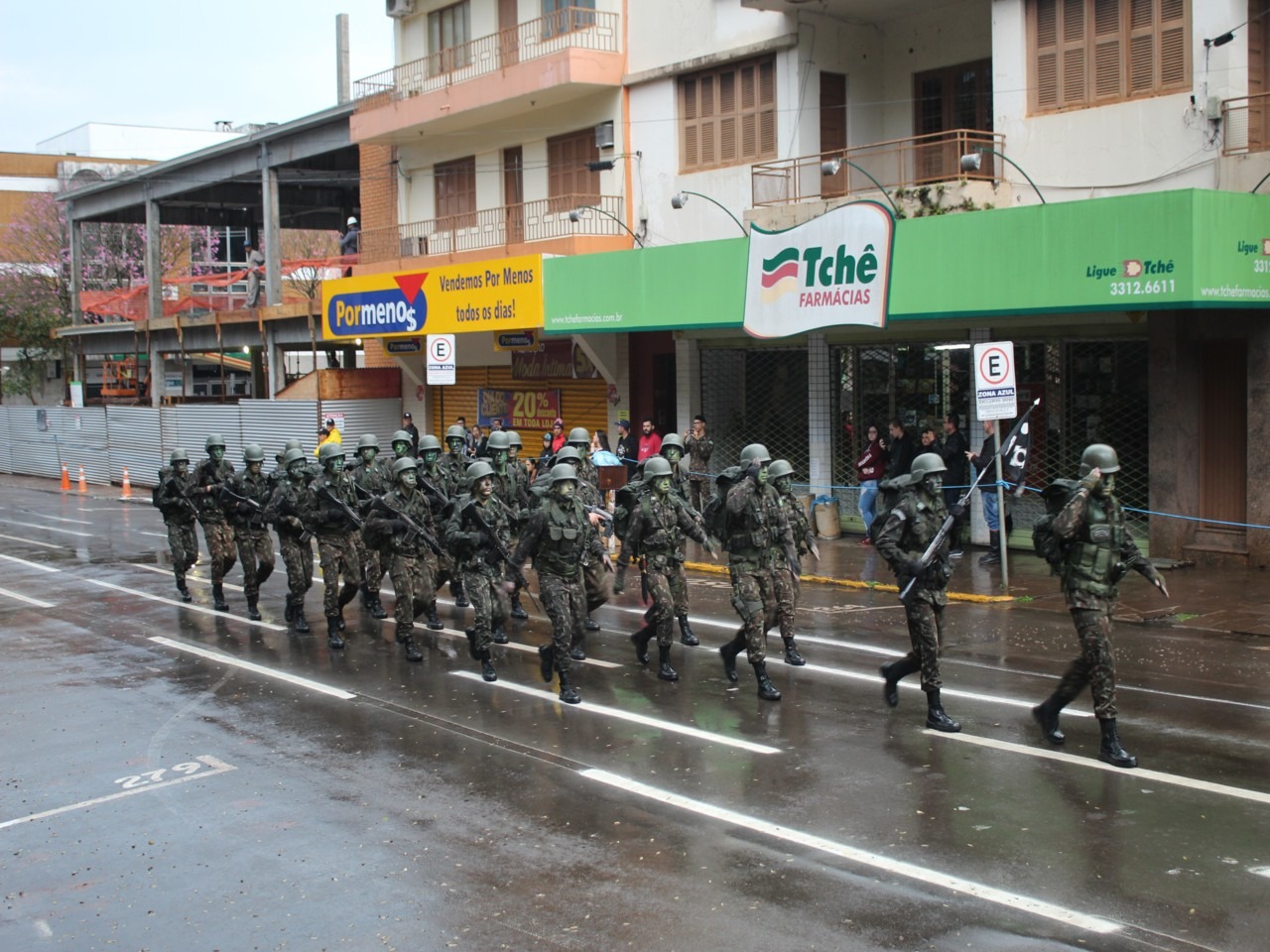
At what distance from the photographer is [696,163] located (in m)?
23.3

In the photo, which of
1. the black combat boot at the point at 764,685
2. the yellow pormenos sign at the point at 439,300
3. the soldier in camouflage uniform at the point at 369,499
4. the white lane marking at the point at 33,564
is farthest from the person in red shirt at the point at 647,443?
the black combat boot at the point at 764,685

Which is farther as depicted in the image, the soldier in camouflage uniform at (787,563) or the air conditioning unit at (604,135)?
the air conditioning unit at (604,135)

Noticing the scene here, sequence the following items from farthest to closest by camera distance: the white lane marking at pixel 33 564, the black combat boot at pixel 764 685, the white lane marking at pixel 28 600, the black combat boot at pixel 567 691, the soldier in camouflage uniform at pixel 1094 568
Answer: the white lane marking at pixel 33 564 → the white lane marking at pixel 28 600 → the black combat boot at pixel 567 691 → the black combat boot at pixel 764 685 → the soldier in camouflage uniform at pixel 1094 568

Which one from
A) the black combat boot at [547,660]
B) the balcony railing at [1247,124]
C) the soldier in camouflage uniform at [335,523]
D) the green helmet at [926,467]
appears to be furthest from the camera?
the balcony railing at [1247,124]

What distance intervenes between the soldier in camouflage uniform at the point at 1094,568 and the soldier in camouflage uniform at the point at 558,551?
395 cm

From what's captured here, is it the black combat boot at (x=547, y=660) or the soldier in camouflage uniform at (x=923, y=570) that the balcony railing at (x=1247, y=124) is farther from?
the black combat boot at (x=547, y=660)

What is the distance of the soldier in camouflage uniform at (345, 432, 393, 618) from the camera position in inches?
546

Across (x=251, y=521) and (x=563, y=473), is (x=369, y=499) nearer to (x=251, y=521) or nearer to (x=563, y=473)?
(x=251, y=521)

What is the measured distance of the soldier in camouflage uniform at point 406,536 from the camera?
41.6 feet

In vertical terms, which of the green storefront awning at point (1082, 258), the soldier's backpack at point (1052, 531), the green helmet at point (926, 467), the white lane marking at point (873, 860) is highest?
the green storefront awning at point (1082, 258)

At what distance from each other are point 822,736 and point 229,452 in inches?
1044

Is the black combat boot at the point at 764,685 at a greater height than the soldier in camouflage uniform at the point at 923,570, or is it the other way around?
the soldier in camouflage uniform at the point at 923,570

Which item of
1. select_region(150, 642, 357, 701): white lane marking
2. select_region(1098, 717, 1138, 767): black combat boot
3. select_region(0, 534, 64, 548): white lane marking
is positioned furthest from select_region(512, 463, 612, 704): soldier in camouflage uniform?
select_region(0, 534, 64, 548): white lane marking

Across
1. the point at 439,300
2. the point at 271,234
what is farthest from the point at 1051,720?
the point at 271,234
